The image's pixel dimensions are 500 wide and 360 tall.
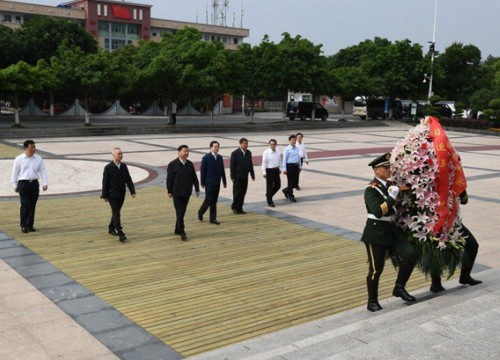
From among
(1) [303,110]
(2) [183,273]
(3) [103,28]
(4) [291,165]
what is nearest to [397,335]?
(2) [183,273]

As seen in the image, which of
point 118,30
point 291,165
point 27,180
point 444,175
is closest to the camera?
point 444,175

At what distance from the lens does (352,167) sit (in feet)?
67.2

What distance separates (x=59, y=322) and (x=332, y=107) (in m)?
66.7

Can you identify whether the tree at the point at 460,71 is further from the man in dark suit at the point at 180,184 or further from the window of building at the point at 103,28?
the man in dark suit at the point at 180,184

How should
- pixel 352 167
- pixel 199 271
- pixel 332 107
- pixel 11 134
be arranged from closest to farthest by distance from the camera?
pixel 199 271
pixel 352 167
pixel 11 134
pixel 332 107

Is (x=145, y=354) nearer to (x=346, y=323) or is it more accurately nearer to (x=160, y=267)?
(x=346, y=323)

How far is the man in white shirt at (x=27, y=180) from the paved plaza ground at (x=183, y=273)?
0.36 metres

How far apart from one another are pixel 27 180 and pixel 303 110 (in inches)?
1571

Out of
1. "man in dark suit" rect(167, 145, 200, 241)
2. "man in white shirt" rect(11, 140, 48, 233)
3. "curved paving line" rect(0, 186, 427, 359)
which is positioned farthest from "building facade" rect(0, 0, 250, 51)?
"man in dark suit" rect(167, 145, 200, 241)

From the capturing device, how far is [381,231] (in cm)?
624

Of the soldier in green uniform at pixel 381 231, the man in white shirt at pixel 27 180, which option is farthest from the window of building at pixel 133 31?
the soldier in green uniform at pixel 381 231

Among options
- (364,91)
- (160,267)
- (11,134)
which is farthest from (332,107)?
(160,267)

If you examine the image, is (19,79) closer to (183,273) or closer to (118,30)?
(183,273)

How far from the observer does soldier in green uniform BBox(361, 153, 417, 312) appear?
19.9 feet
